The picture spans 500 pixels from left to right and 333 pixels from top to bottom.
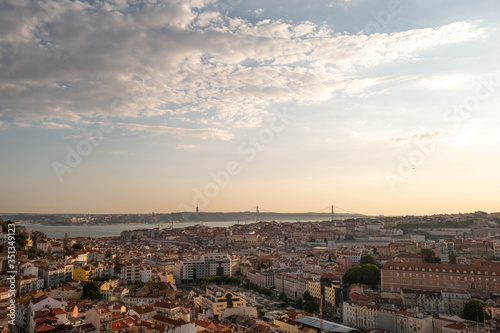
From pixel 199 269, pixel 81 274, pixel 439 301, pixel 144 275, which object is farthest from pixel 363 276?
pixel 81 274

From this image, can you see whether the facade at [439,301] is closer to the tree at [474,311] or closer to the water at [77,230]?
the tree at [474,311]

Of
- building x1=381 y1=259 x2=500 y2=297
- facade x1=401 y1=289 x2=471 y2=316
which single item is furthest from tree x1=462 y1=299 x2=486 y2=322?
building x1=381 y1=259 x2=500 y2=297

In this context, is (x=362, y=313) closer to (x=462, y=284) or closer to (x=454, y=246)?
(x=462, y=284)

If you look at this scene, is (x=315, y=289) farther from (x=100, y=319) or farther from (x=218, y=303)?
(x=100, y=319)

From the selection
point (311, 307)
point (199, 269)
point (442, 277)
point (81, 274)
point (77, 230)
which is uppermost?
point (81, 274)

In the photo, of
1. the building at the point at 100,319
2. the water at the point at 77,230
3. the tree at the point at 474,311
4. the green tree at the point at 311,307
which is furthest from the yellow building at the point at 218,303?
the water at the point at 77,230

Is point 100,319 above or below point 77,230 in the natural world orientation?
above
